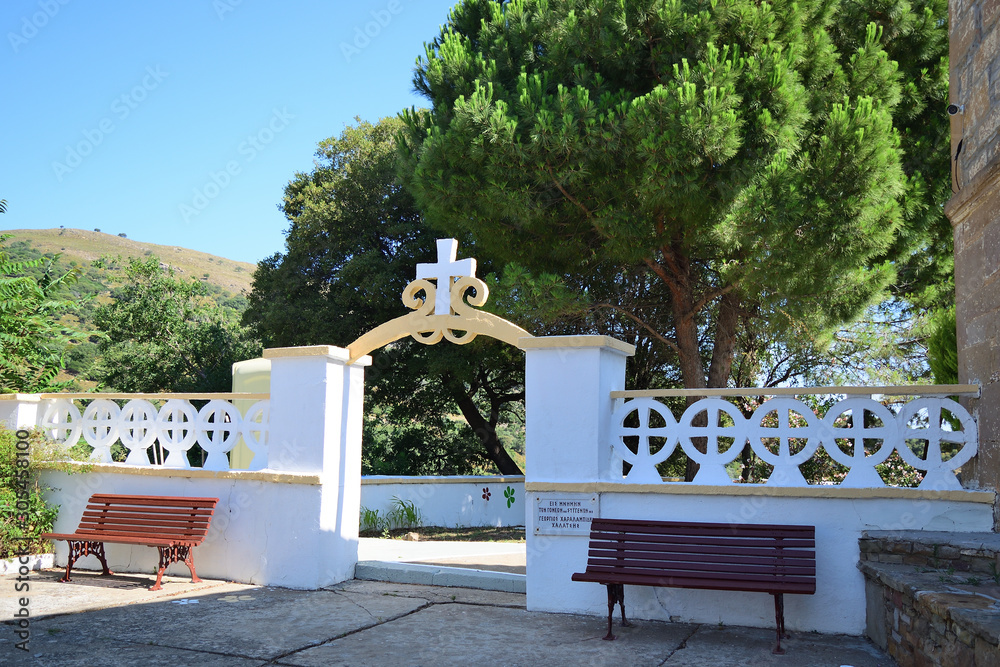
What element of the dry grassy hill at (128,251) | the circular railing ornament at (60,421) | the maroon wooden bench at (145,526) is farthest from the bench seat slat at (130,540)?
the dry grassy hill at (128,251)

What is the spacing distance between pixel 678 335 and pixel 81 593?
28.2 ft

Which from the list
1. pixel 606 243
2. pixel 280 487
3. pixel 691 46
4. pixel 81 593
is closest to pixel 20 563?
pixel 81 593

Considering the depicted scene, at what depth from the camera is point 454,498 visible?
14.3 meters

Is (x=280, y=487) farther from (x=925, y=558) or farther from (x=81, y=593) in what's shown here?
(x=925, y=558)

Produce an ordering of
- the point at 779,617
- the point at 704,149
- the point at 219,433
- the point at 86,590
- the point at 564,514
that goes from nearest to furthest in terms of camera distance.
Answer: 1. the point at 779,617
2. the point at 564,514
3. the point at 86,590
4. the point at 219,433
5. the point at 704,149

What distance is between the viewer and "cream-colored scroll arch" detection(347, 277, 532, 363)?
7.03 metres

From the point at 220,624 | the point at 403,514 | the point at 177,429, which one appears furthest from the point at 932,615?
the point at 403,514

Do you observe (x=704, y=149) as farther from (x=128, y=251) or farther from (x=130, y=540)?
(x=128, y=251)

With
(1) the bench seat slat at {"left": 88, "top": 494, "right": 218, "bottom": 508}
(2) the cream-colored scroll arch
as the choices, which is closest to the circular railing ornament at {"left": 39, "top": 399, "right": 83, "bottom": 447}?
(1) the bench seat slat at {"left": 88, "top": 494, "right": 218, "bottom": 508}

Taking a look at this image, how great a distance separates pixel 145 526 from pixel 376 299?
9274mm

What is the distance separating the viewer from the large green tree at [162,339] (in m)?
20.9

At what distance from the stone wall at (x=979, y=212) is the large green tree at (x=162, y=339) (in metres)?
17.7

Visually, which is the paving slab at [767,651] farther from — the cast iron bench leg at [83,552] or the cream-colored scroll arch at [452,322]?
the cast iron bench leg at [83,552]

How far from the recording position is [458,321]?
7172 millimetres
